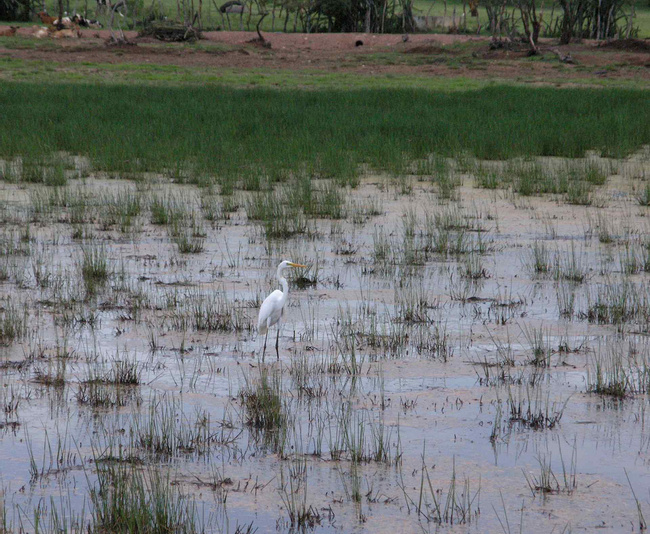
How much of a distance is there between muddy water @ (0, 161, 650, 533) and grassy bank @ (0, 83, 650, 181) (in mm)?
4554

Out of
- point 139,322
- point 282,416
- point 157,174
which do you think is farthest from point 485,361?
point 157,174

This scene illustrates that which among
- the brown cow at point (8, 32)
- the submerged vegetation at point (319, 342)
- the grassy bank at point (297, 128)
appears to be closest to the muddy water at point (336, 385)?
the submerged vegetation at point (319, 342)

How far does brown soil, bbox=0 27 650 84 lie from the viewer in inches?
1315

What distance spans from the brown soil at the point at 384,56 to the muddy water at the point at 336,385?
24.2 m

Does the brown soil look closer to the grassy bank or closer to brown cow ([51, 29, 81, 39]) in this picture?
brown cow ([51, 29, 81, 39])

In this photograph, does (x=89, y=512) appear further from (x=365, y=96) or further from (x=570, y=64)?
(x=570, y=64)

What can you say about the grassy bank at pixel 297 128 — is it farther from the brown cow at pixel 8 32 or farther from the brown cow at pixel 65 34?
the brown cow at pixel 8 32

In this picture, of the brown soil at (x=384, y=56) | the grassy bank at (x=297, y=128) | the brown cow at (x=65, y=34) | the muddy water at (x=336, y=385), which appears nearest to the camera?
the muddy water at (x=336, y=385)

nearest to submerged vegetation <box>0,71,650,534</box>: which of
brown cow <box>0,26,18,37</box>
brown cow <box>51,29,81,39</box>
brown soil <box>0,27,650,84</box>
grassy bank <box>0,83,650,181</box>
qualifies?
grassy bank <box>0,83,650,181</box>

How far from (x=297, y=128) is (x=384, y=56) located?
2321 cm

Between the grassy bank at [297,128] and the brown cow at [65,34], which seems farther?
the brown cow at [65,34]

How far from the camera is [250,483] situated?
13.3 ft

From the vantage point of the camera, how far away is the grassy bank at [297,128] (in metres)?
13.7

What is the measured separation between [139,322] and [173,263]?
190 centimetres
